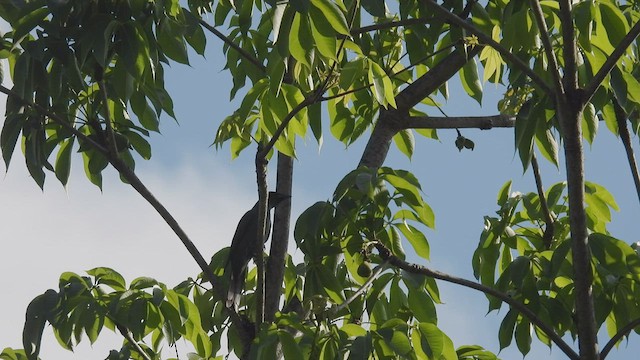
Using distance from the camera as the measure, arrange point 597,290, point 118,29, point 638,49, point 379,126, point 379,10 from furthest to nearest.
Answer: point 379,126 → point 638,49 → point 597,290 → point 118,29 → point 379,10

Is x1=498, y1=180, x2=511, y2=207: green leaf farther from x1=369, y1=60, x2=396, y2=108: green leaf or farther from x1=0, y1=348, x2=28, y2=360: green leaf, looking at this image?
x1=0, y1=348, x2=28, y2=360: green leaf

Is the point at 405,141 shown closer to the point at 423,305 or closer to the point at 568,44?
the point at 423,305

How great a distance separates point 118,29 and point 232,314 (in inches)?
36.6

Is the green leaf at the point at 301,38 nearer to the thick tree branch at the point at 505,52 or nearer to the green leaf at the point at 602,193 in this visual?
the thick tree branch at the point at 505,52

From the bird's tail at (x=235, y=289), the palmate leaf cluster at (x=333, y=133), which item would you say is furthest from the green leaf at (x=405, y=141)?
the bird's tail at (x=235, y=289)

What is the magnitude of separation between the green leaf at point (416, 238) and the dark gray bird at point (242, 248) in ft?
1.52

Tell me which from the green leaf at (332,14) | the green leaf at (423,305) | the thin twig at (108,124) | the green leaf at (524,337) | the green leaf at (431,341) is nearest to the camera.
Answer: the green leaf at (332,14)

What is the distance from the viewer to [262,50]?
3.66m

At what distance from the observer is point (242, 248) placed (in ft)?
11.0

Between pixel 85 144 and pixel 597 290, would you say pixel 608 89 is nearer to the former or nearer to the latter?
pixel 597 290

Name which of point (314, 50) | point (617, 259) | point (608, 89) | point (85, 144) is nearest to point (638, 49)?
point (608, 89)

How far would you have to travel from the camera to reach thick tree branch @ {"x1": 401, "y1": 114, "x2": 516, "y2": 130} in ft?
11.0

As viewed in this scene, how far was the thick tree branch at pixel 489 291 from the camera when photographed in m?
2.58

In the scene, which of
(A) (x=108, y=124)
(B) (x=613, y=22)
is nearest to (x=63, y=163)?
(A) (x=108, y=124)
